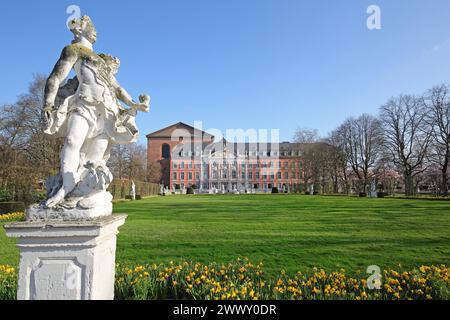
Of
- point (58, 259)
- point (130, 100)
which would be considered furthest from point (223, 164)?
point (58, 259)

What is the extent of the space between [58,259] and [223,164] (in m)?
67.1

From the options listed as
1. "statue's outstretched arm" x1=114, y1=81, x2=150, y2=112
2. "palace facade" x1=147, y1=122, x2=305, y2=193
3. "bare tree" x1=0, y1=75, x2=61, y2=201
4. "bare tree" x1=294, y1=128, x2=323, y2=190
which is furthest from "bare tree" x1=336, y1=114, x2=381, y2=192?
"statue's outstretched arm" x1=114, y1=81, x2=150, y2=112

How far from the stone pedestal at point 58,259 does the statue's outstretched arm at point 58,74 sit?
3.78 ft

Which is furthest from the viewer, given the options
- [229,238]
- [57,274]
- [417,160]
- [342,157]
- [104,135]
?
[342,157]

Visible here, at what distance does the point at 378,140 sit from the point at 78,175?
43.1m

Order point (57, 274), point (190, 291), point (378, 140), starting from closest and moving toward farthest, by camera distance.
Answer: point (57, 274)
point (190, 291)
point (378, 140)

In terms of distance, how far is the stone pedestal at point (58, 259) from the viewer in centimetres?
239

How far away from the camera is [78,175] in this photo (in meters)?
2.80

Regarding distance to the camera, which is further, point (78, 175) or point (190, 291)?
point (190, 291)

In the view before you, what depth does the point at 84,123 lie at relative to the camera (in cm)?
282
